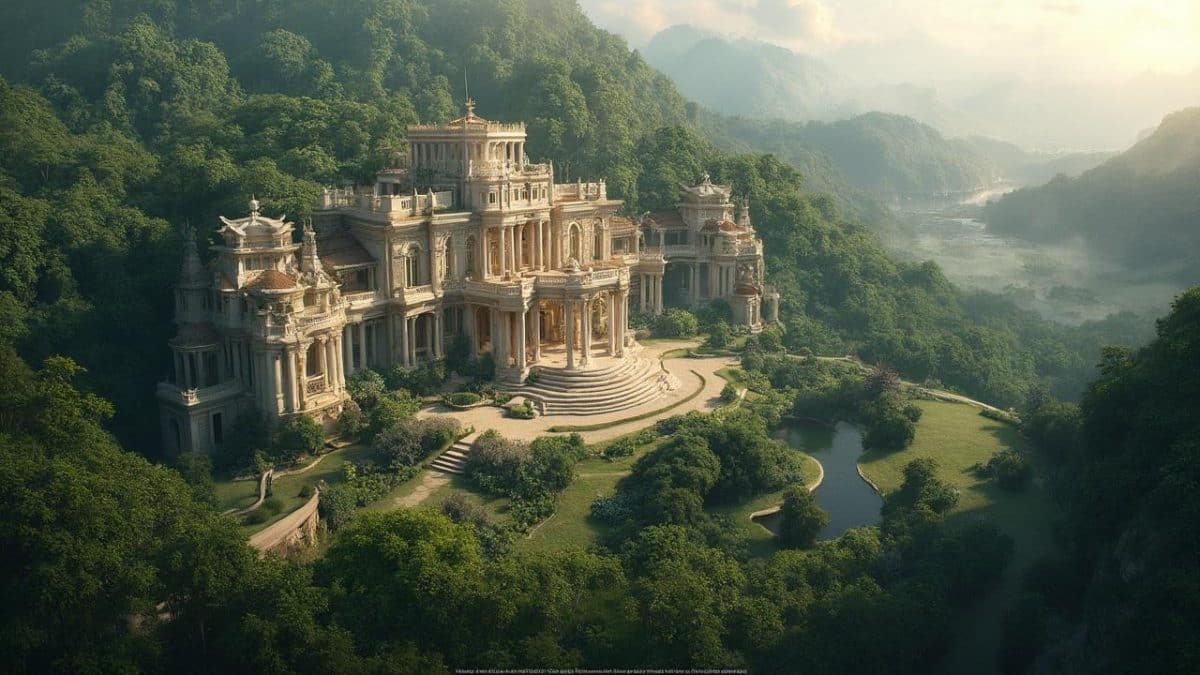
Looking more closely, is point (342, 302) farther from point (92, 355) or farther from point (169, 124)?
point (169, 124)

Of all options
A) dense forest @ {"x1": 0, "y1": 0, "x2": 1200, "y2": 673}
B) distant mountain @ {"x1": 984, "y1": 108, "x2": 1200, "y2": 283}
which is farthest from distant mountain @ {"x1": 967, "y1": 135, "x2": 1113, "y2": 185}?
dense forest @ {"x1": 0, "y1": 0, "x2": 1200, "y2": 673}

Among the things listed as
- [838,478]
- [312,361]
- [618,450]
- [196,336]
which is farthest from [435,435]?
[838,478]

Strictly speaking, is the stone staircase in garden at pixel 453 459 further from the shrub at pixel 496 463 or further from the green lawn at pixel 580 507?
the green lawn at pixel 580 507

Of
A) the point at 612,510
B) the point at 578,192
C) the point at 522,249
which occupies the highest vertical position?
the point at 578,192

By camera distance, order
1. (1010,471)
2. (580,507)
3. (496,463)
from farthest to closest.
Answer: (1010,471)
(496,463)
(580,507)

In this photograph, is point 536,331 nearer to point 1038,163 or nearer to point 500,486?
point 500,486

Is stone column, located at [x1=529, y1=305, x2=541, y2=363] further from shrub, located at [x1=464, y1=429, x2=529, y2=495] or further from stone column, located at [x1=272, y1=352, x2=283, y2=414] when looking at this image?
stone column, located at [x1=272, y1=352, x2=283, y2=414]

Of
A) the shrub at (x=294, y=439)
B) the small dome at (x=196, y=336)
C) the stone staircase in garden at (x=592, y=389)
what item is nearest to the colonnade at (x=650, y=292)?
the stone staircase in garden at (x=592, y=389)
